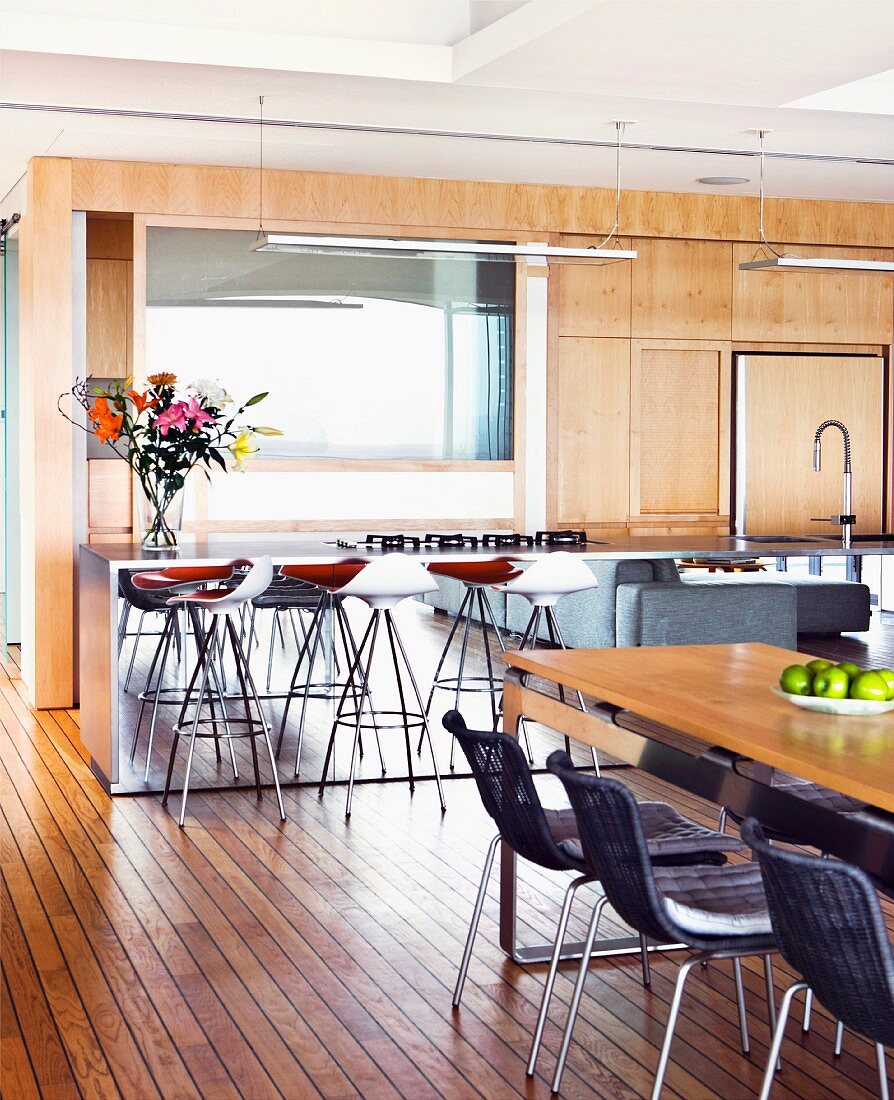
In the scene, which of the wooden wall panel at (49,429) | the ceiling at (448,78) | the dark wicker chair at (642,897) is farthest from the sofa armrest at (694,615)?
the dark wicker chair at (642,897)

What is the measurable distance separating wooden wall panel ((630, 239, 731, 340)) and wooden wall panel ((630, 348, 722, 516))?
0.13 meters

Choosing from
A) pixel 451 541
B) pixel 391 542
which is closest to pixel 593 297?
pixel 451 541

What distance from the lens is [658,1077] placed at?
8.84 ft

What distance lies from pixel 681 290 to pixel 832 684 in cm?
605

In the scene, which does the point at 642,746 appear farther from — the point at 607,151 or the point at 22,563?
the point at 22,563

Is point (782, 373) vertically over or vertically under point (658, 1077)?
over

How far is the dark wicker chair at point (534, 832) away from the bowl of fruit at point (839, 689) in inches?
15.1

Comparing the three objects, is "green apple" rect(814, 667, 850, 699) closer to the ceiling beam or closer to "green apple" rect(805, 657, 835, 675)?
"green apple" rect(805, 657, 835, 675)

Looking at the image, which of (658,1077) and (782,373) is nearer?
(658,1077)

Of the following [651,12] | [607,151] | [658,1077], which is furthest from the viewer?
[607,151]

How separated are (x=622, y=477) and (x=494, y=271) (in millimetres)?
1486

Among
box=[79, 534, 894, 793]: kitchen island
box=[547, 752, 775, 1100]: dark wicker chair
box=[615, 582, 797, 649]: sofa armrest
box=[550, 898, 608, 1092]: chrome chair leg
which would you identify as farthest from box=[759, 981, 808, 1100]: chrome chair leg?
box=[615, 582, 797, 649]: sofa armrest

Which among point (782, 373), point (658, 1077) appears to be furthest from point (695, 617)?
point (658, 1077)

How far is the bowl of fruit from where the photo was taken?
116 inches
